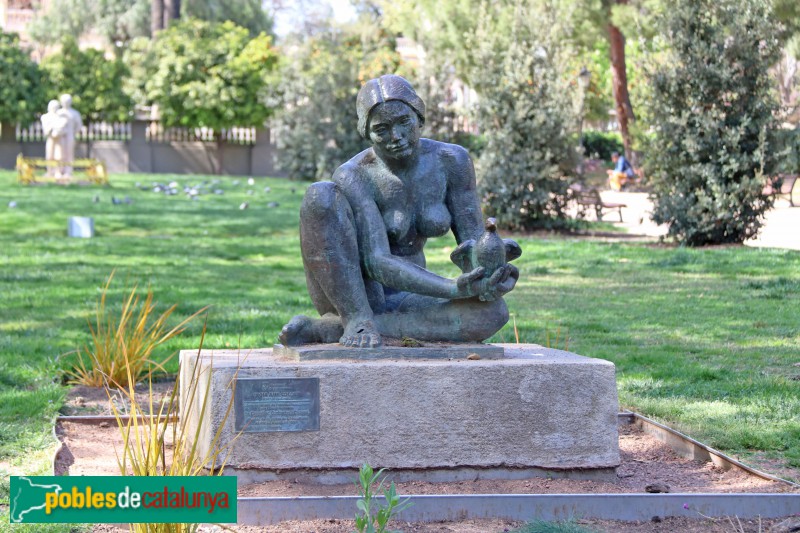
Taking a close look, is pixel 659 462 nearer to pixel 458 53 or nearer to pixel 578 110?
pixel 578 110

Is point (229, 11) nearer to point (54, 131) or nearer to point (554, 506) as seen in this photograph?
point (54, 131)

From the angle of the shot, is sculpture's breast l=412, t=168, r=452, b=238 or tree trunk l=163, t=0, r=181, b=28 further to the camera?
tree trunk l=163, t=0, r=181, b=28

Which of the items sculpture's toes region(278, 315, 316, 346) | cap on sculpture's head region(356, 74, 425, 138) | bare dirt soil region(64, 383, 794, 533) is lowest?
bare dirt soil region(64, 383, 794, 533)

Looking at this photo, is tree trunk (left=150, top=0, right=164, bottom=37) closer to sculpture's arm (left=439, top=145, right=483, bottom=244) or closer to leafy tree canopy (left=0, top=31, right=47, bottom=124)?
leafy tree canopy (left=0, top=31, right=47, bottom=124)

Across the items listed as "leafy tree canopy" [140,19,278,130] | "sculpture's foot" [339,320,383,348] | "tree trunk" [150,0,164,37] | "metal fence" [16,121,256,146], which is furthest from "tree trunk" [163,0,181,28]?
"sculpture's foot" [339,320,383,348]

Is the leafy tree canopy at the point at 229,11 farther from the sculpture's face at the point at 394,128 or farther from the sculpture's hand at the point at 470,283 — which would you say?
the sculpture's hand at the point at 470,283

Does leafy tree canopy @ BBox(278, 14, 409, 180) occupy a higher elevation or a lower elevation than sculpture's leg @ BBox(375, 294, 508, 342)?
higher

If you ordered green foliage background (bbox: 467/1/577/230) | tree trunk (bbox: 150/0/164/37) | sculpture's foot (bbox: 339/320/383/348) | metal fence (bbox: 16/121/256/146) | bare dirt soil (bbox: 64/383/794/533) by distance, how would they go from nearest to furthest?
bare dirt soil (bbox: 64/383/794/533) → sculpture's foot (bbox: 339/320/383/348) → green foliage background (bbox: 467/1/577/230) → metal fence (bbox: 16/121/256/146) → tree trunk (bbox: 150/0/164/37)

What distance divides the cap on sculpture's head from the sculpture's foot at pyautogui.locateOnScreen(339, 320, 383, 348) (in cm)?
98

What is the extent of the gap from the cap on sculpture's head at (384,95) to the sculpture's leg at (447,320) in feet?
3.10

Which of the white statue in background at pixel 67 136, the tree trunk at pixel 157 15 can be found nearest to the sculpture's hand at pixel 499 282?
the white statue in background at pixel 67 136

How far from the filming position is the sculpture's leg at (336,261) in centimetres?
535

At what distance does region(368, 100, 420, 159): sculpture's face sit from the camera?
543cm


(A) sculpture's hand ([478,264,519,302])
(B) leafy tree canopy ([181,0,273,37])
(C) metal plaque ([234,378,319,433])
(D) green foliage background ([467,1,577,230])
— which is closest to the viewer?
(C) metal plaque ([234,378,319,433])
